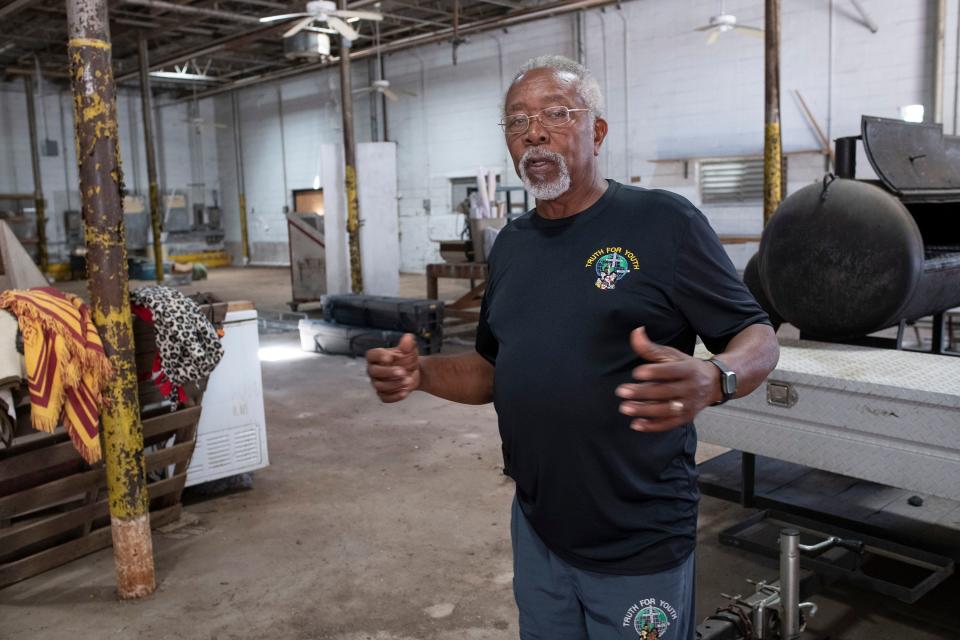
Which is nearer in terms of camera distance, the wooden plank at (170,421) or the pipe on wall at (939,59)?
the wooden plank at (170,421)

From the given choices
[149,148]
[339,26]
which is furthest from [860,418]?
[149,148]

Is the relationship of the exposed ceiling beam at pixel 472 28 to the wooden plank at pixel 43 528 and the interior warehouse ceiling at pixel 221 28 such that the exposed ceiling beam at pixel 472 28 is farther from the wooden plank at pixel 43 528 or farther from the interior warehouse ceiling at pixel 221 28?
the wooden plank at pixel 43 528

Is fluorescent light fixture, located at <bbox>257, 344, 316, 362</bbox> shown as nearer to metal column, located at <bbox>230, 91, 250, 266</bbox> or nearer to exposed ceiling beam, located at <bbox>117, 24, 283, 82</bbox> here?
exposed ceiling beam, located at <bbox>117, 24, 283, 82</bbox>

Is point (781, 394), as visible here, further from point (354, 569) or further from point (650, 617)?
point (354, 569)

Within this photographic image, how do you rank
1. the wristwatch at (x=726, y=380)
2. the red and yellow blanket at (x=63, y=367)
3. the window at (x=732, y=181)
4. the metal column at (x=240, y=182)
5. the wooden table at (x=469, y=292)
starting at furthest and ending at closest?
1. the metal column at (x=240, y=182)
2. the window at (x=732, y=181)
3. the wooden table at (x=469, y=292)
4. the red and yellow blanket at (x=63, y=367)
5. the wristwatch at (x=726, y=380)

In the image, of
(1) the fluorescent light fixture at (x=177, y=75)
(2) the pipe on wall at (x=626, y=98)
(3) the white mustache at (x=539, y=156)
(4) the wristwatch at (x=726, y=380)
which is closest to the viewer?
(4) the wristwatch at (x=726, y=380)

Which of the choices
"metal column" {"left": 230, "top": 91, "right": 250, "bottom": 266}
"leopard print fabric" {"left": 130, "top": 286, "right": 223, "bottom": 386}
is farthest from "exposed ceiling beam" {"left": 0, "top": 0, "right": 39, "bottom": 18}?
"leopard print fabric" {"left": 130, "top": 286, "right": 223, "bottom": 386}

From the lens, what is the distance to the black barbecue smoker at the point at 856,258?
3297mm

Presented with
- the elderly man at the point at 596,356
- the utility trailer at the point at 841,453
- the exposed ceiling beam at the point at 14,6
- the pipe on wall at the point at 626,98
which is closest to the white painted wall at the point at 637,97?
the pipe on wall at the point at 626,98

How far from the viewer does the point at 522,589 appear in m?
1.77

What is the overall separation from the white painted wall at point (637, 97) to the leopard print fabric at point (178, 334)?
9.87m

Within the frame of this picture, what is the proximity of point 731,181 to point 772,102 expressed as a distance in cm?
418

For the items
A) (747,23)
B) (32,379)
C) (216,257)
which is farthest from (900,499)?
(216,257)

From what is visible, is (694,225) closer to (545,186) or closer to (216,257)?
(545,186)
